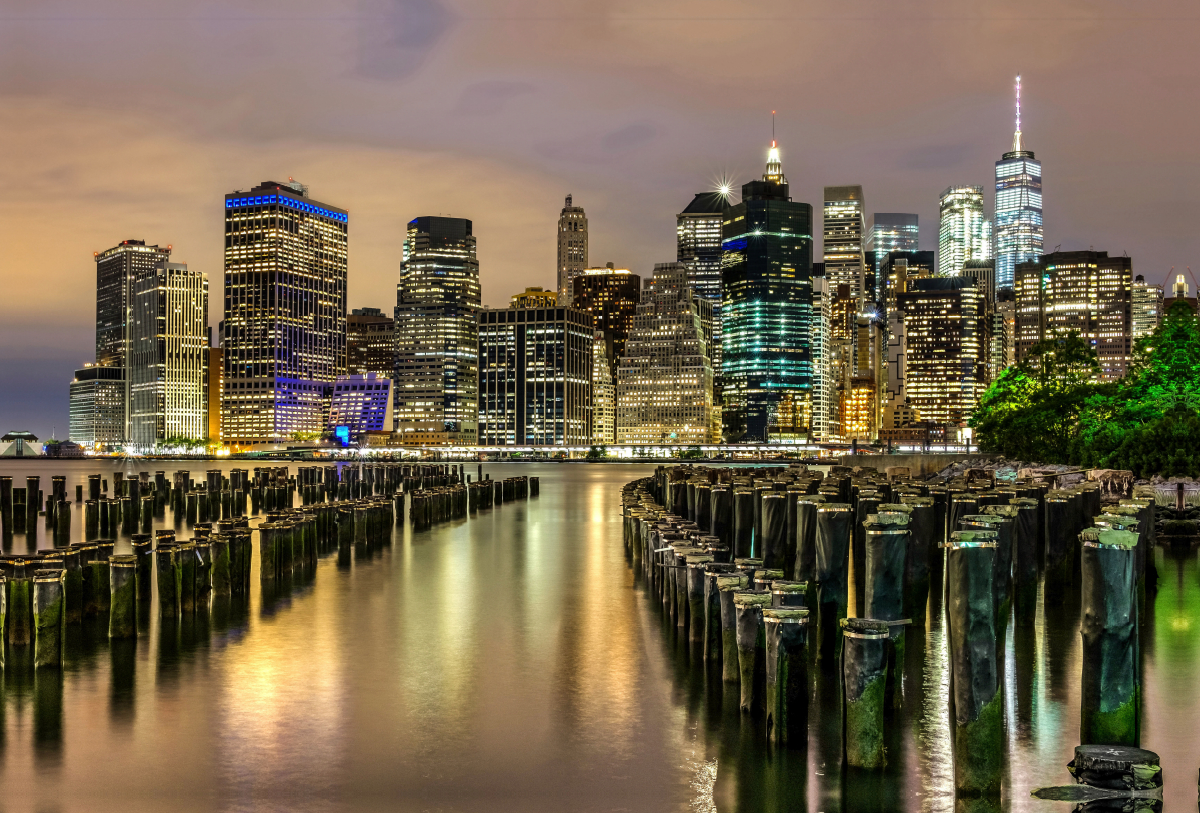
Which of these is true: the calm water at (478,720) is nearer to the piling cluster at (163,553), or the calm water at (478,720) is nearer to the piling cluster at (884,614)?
the piling cluster at (884,614)

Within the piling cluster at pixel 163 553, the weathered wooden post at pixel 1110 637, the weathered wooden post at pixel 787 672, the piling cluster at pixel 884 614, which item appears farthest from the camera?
the piling cluster at pixel 163 553

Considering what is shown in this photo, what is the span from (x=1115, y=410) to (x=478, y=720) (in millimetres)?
60487

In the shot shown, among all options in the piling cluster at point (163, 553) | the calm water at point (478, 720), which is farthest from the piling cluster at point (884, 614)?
the piling cluster at point (163, 553)

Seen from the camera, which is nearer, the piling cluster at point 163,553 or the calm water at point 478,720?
the calm water at point 478,720

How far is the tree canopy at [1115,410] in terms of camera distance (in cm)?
4378

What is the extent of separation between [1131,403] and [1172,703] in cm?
5009

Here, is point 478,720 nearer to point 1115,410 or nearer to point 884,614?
point 884,614

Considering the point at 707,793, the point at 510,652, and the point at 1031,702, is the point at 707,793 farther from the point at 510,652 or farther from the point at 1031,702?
the point at 510,652

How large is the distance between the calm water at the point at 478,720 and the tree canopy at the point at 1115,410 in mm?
23259

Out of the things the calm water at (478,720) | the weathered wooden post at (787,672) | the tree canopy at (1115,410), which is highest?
the tree canopy at (1115,410)

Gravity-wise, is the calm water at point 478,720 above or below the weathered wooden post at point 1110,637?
below

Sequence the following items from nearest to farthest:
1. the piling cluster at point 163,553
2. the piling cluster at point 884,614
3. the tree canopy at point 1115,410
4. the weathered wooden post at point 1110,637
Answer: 1. the weathered wooden post at point 1110,637
2. the piling cluster at point 884,614
3. the piling cluster at point 163,553
4. the tree canopy at point 1115,410

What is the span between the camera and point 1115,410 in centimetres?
6378

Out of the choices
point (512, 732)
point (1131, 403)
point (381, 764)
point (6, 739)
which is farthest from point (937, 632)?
point (1131, 403)
